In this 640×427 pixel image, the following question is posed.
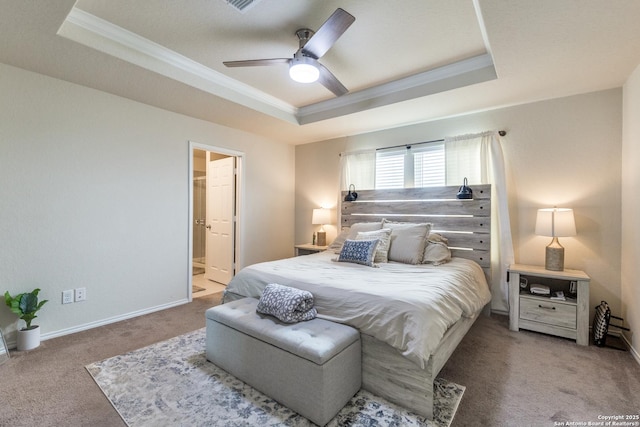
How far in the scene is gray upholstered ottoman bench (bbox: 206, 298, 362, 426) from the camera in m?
1.58

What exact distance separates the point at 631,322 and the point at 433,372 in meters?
2.19

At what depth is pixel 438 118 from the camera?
372cm

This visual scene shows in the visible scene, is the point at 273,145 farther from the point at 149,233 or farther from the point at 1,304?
the point at 1,304

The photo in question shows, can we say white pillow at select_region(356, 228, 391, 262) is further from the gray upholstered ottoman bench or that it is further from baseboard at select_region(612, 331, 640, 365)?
baseboard at select_region(612, 331, 640, 365)

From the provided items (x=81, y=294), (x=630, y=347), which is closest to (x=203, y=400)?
(x=81, y=294)

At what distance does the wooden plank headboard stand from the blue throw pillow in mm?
1005

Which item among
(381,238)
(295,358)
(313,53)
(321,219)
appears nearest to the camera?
(295,358)

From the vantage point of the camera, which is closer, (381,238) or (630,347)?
(630,347)

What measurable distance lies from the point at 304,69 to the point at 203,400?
Result: 243 cm

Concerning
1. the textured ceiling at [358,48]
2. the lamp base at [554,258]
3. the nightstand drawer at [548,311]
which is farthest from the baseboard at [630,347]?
the textured ceiling at [358,48]

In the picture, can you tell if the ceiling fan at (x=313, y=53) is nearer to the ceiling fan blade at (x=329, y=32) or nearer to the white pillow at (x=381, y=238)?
the ceiling fan blade at (x=329, y=32)

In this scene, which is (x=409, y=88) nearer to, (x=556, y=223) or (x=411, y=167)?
(x=411, y=167)

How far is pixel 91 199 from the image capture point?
2908 mm

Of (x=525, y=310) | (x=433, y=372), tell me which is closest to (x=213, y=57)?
(x=433, y=372)
